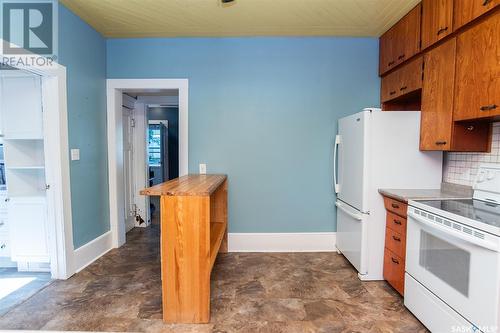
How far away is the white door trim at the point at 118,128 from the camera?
3.06 meters

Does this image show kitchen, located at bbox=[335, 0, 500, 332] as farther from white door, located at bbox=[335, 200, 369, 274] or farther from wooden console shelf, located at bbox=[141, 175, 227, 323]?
wooden console shelf, located at bbox=[141, 175, 227, 323]

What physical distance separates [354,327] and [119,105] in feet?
11.1

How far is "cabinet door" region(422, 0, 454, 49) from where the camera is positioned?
1.93m

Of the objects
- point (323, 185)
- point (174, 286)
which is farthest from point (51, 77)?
point (323, 185)

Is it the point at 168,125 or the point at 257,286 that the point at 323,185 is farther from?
the point at 168,125

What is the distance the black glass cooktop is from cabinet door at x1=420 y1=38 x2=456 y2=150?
0.45 meters

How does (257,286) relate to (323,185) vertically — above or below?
below

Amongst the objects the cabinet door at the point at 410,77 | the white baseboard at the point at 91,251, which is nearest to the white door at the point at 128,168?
the white baseboard at the point at 91,251

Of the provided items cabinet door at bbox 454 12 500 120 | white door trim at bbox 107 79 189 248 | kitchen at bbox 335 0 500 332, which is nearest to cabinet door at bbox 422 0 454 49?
kitchen at bbox 335 0 500 332

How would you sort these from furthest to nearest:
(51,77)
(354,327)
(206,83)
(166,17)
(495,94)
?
(206,83)
(166,17)
(51,77)
(354,327)
(495,94)

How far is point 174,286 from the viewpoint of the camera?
1.82m

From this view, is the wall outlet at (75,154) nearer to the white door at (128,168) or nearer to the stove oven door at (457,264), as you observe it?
the white door at (128,168)

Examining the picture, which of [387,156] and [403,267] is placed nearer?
[403,267]

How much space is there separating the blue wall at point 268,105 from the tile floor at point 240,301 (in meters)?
0.69
